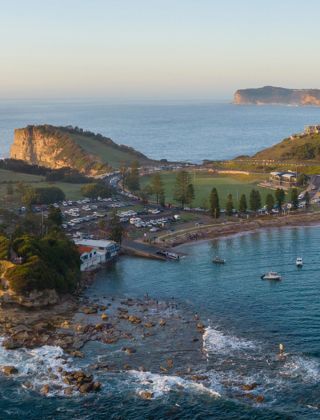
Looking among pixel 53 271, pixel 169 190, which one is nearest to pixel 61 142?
pixel 169 190

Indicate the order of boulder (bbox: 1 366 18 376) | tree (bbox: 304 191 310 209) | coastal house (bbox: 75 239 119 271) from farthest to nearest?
tree (bbox: 304 191 310 209) → coastal house (bbox: 75 239 119 271) → boulder (bbox: 1 366 18 376)

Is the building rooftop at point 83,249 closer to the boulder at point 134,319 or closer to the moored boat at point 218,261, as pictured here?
the moored boat at point 218,261

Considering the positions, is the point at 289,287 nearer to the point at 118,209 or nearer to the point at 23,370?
the point at 23,370

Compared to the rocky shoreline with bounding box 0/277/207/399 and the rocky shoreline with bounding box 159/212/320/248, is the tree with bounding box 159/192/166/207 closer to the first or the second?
the rocky shoreline with bounding box 159/212/320/248

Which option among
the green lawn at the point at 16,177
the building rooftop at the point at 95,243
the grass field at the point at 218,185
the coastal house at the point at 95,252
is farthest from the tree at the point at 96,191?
the building rooftop at the point at 95,243

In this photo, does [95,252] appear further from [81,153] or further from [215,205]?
[81,153]

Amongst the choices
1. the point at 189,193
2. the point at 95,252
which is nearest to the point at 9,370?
the point at 95,252

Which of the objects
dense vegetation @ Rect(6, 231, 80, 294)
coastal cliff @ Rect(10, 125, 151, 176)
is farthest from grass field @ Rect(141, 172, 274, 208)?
dense vegetation @ Rect(6, 231, 80, 294)
